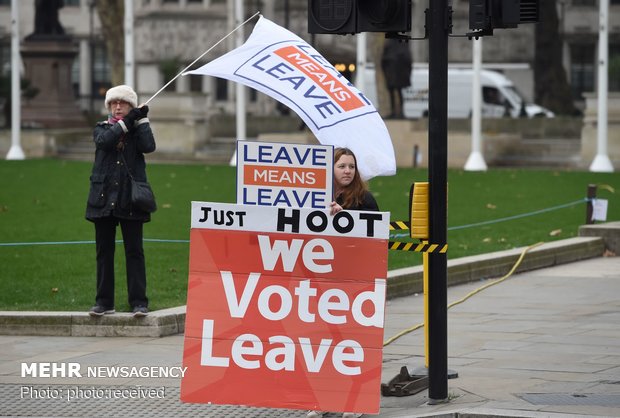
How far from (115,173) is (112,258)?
26.4 inches

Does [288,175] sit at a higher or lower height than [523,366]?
higher

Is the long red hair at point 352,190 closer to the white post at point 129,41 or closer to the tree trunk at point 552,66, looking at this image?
the white post at point 129,41

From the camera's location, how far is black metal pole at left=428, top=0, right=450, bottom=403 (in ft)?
31.3

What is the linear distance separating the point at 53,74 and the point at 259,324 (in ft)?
138

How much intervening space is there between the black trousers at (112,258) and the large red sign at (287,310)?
10.1 feet

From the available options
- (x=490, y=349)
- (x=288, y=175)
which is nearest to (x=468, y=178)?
(x=490, y=349)

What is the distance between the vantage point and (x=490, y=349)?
38.7ft

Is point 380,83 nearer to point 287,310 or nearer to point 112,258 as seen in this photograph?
point 112,258

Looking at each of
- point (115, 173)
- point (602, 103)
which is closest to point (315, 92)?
point (115, 173)

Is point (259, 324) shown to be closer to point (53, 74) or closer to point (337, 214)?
point (337, 214)

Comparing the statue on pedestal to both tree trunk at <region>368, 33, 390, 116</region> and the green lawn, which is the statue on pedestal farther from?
the green lawn

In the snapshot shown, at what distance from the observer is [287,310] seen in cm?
913

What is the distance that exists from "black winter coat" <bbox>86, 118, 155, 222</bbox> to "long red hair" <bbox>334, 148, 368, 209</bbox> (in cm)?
246

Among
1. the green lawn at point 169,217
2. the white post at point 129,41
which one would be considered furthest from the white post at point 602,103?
the white post at point 129,41
